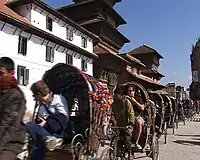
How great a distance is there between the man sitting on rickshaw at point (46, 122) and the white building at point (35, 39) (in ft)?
60.6

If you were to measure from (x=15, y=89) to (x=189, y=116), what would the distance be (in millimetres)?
33424

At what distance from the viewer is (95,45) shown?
131 ft

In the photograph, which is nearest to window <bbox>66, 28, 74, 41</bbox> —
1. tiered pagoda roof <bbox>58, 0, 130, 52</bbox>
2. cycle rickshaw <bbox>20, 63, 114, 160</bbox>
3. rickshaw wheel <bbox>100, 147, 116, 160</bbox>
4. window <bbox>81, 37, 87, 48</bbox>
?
window <bbox>81, 37, 87, 48</bbox>

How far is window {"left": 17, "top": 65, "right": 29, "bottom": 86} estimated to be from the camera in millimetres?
24558

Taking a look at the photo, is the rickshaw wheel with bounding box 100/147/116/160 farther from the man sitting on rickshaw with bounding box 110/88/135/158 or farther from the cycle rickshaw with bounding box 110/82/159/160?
the cycle rickshaw with bounding box 110/82/159/160

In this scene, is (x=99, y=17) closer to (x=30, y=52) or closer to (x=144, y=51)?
(x=30, y=52)

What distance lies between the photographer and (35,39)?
2670 cm

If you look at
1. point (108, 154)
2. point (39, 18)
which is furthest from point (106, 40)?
point (108, 154)

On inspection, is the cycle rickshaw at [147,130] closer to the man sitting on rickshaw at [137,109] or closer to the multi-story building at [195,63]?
the man sitting on rickshaw at [137,109]

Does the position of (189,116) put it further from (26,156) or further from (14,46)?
(26,156)

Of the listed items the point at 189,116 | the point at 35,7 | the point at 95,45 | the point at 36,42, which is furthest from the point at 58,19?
the point at 189,116

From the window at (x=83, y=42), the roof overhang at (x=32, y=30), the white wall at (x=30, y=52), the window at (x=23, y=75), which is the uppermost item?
the window at (x=83, y=42)

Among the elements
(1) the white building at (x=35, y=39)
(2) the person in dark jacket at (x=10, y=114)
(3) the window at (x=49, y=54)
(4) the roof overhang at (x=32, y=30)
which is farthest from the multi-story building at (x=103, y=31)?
(2) the person in dark jacket at (x=10, y=114)

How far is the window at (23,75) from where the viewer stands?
80.6 feet
